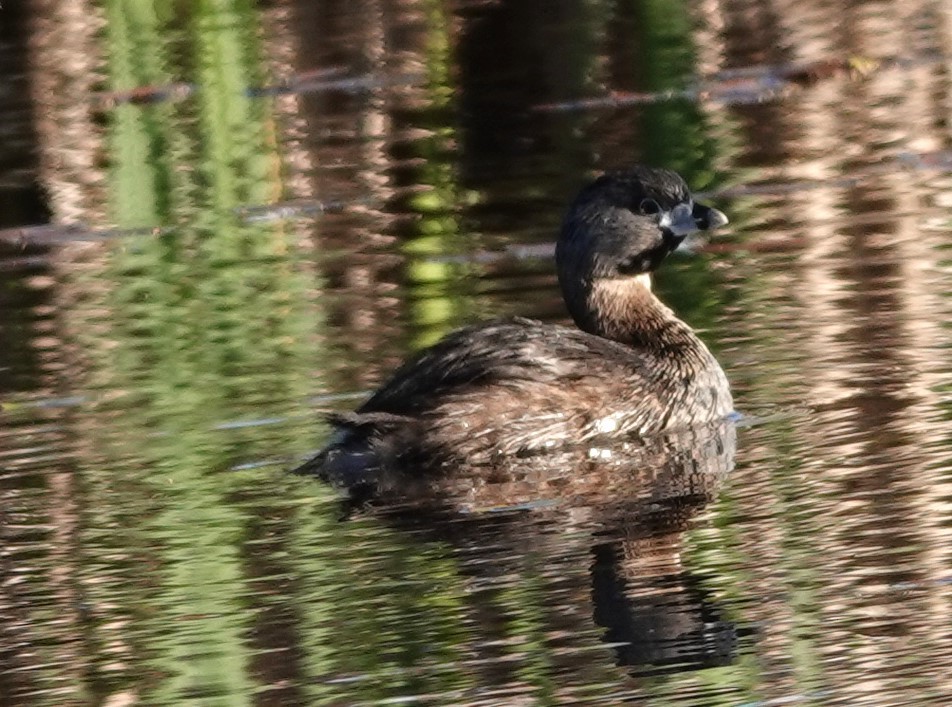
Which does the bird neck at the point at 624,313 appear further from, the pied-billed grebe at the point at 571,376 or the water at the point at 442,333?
the water at the point at 442,333

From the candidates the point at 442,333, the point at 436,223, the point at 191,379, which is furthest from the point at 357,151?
the point at 191,379

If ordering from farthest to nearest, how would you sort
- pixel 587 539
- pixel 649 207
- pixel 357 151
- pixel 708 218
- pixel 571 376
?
pixel 357 151 < pixel 649 207 < pixel 708 218 < pixel 571 376 < pixel 587 539

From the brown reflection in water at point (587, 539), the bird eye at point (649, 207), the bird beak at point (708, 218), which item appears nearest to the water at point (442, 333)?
the brown reflection in water at point (587, 539)

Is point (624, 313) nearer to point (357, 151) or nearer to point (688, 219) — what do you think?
point (688, 219)

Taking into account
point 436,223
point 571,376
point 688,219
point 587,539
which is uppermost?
point 688,219

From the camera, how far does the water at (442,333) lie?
6.26 metres

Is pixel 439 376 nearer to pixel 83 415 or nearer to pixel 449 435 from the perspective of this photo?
pixel 449 435

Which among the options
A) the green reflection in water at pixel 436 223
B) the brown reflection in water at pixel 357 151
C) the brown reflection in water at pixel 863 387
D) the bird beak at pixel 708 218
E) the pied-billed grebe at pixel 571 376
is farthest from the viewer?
the brown reflection in water at pixel 357 151

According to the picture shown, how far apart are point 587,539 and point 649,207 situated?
275 cm

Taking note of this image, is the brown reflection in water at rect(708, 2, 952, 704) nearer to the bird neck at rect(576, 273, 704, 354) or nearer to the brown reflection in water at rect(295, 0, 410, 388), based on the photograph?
the bird neck at rect(576, 273, 704, 354)

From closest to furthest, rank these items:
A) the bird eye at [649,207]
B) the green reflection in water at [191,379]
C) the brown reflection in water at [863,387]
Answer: the brown reflection in water at [863,387], the green reflection in water at [191,379], the bird eye at [649,207]

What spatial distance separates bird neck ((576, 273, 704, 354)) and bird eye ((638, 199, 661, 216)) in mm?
258

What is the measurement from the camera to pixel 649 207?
32.0 feet

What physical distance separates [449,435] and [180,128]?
7722mm
